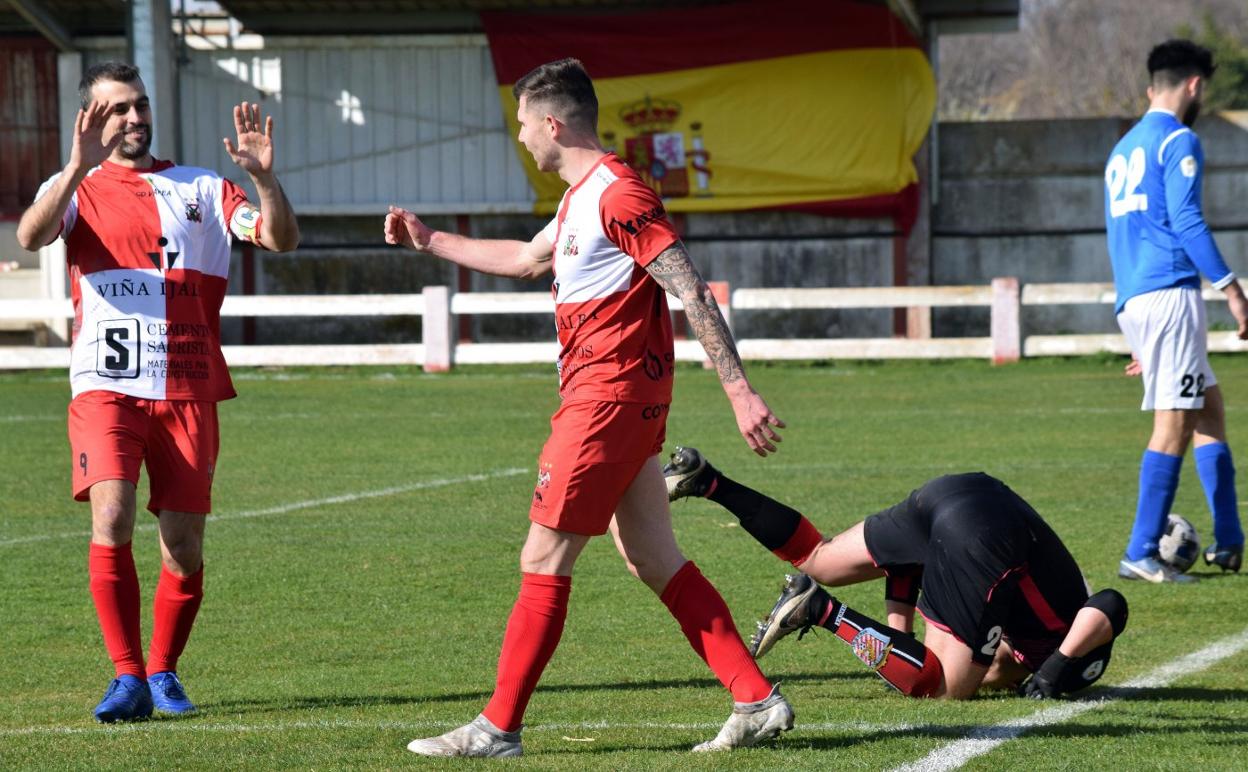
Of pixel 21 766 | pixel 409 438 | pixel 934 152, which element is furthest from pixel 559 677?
pixel 934 152

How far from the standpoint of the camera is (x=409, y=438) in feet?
50.9

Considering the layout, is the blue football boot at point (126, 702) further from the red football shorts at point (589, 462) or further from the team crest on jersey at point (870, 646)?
the team crest on jersey at point (870, 646)

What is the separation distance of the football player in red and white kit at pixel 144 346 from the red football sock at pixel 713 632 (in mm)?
1769

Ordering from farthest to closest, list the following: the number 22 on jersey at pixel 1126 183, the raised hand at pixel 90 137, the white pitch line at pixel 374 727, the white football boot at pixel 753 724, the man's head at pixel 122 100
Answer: the number 22 on jersey at pixel 1126 183 < the man's head at pixel 122 100 < the raised hand at pixel 90 137 < the white pitch line at pixel 374 727 < the white football boot at pixel 753 724

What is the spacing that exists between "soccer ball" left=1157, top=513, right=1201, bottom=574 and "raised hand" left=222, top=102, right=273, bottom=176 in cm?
477

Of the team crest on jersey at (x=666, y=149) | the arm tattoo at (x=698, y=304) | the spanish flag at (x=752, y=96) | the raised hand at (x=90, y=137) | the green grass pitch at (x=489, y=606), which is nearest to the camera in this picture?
the arm tattoo at (x=698, y=304)

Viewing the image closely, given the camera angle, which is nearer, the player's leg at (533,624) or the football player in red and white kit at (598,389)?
the football player in red and white kit at (598,389)

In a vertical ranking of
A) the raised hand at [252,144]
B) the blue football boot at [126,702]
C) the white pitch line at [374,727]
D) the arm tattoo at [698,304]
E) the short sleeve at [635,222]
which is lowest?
the white pitch line at [374,727]

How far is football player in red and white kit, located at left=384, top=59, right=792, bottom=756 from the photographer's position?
525cm

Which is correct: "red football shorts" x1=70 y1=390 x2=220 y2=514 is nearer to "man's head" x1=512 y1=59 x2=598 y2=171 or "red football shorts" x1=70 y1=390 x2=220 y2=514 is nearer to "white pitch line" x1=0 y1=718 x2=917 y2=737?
"white pitch line" x1=0 y1=718 x2=917 y2=737

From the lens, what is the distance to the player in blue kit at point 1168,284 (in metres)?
8.75

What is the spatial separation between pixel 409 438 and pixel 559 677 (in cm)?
882

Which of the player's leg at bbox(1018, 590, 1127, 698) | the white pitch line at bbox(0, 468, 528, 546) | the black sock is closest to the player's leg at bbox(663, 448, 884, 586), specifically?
the black sock

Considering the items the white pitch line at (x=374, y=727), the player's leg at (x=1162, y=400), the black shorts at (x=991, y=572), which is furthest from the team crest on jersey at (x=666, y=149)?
the white pitch line at (x=374, y=727)
